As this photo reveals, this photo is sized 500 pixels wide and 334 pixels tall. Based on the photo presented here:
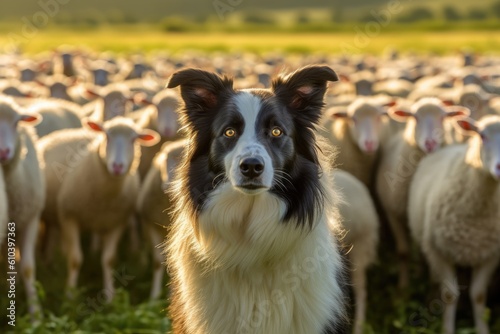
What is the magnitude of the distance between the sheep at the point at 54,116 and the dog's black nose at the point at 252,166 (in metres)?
6.06

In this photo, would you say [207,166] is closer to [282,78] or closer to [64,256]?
[282,78]

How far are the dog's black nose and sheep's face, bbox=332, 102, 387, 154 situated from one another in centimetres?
472

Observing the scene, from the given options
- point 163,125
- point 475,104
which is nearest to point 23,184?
point 163,125

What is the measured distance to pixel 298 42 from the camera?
49.6m

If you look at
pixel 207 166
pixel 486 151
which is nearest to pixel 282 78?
pixel 207 166

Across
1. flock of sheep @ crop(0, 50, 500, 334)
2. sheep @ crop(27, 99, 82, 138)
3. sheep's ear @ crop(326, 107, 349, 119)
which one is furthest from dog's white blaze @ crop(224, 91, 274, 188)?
sheep @ crop(27, 99, 82, 138)

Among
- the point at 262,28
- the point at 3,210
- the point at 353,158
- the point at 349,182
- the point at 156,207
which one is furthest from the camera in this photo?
the point at 262,28

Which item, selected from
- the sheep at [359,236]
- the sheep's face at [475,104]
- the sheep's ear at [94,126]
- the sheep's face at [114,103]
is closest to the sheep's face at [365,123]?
the sheep's face at [475,104]

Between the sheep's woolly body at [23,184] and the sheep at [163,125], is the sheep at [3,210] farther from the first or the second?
the sheep at [163,125]

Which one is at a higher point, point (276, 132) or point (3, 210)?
point (276, 132)

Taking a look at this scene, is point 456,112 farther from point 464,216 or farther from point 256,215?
point 256,215

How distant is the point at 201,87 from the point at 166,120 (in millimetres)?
4684

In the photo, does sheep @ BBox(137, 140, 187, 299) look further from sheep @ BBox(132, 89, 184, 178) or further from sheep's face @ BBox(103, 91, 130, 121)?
sheep's face @ BBox(103, 91, 130, 121)

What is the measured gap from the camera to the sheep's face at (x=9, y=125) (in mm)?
6589
